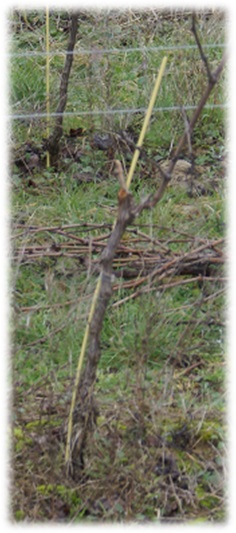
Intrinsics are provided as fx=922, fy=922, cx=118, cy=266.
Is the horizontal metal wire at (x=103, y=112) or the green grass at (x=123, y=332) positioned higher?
the horizontal metal wire at (x=103, y=112)

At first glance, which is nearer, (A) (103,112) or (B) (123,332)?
(B) (123,332)

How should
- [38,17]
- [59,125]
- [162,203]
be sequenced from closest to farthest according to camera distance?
[162,203]
[59,125]
[38,17]

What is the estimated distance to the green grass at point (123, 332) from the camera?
289cm

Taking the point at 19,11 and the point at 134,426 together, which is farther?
the point at 19,11

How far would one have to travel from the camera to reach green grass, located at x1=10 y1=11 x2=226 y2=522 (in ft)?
9.49

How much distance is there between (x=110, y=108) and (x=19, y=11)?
1.68 m

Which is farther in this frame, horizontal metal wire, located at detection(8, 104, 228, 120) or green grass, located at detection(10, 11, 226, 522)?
horizontal metal wire, located at detection(8, 104, 228, 120)

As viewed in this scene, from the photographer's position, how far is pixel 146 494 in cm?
289

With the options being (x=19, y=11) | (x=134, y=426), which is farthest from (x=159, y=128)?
(x=134, y=426)

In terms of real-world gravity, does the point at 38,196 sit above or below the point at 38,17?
below

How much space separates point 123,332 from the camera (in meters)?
3.74

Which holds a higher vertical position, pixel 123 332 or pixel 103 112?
pixel 103 112

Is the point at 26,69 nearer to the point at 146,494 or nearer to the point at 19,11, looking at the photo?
the point at 19,11

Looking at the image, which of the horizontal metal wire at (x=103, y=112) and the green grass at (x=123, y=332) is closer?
the green grass at (x=123, y=332)
